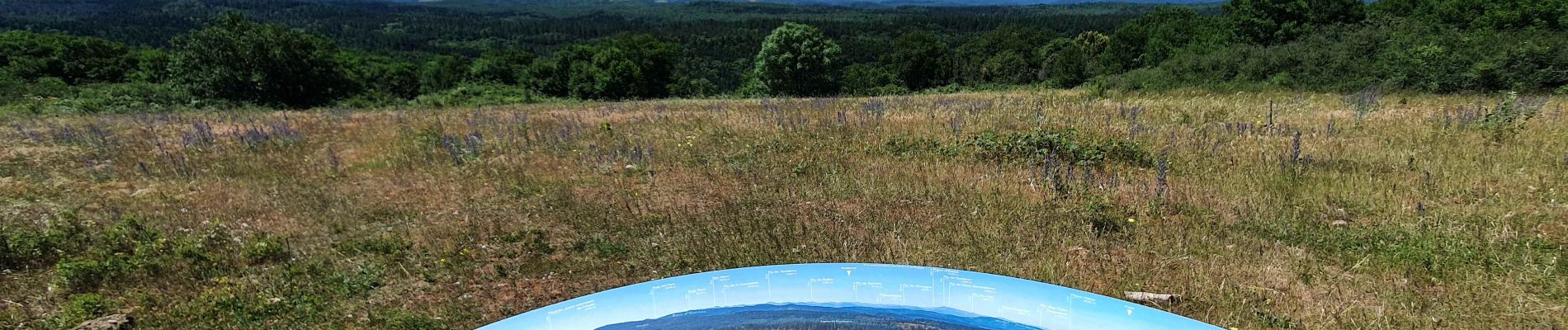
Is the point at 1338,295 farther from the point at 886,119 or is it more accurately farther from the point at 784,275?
the point at 886,119

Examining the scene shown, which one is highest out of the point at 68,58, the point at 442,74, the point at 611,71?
the point at 68,58

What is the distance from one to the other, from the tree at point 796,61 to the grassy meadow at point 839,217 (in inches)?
1552

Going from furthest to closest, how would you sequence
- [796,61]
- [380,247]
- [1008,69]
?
[1008,69] → [796,61] → [380,247]

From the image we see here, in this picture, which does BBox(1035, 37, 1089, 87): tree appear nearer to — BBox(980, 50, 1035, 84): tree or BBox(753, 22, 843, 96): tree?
BBox(980, 50, 1035, 84): tree

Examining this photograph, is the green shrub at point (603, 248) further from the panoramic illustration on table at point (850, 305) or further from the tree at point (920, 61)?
the tree at point (920, 61)

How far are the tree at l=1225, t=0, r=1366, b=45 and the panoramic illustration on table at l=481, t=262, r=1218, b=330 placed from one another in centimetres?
4784

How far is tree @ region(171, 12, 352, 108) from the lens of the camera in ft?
111

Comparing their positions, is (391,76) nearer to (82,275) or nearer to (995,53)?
(82,275)

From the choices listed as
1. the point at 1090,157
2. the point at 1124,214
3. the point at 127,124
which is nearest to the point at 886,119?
the point at 1090,157

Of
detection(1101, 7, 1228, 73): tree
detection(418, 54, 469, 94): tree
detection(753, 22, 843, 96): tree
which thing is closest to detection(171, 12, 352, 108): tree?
detection(753, 22, 843, 96): tree

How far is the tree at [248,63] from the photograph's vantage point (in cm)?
3388

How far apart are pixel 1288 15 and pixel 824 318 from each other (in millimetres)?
50909

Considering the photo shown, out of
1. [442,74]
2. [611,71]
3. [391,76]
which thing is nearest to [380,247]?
[611,71]

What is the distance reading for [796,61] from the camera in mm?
47969
